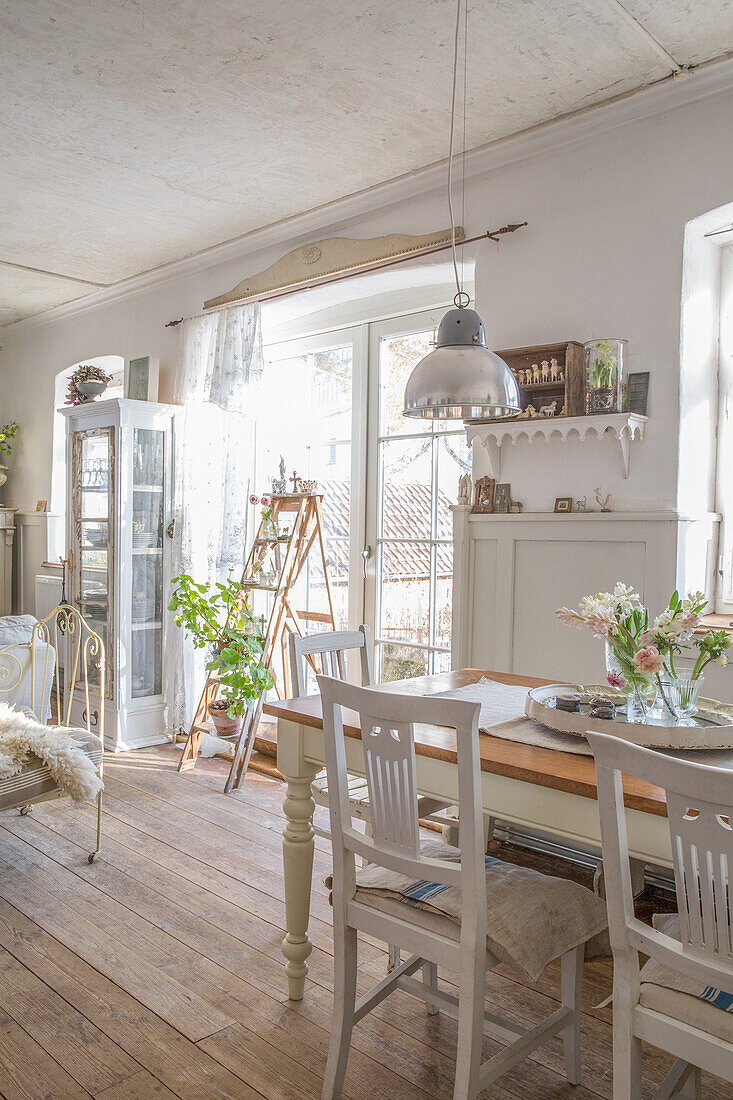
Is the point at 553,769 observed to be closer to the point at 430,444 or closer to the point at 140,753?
the point at 430,444

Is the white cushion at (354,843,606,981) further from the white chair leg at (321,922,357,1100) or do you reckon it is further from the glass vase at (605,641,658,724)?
the glass vase at (605,641,658,724)

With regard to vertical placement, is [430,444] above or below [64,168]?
below

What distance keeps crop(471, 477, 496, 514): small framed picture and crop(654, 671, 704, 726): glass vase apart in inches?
58.3

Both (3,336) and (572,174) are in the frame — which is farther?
(3,336)

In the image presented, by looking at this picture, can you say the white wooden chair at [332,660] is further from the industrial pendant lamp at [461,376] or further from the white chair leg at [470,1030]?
the industrial pendant lamp at [461,376]

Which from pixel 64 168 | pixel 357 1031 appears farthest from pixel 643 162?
pixel 357 1031

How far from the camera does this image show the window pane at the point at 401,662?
4.05 metres

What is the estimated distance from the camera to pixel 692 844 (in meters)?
1.33

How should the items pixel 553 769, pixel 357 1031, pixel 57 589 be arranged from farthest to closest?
pixel 57 589 → pixel 357 1031 → pixel 553 769

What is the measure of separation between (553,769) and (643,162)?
222 cm

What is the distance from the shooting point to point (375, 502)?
14.2ft

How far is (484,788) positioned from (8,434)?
18.8 ft

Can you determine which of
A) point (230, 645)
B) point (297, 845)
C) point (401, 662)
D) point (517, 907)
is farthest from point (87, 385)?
point (517, 907)

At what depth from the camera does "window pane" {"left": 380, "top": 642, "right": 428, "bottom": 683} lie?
4055mm
